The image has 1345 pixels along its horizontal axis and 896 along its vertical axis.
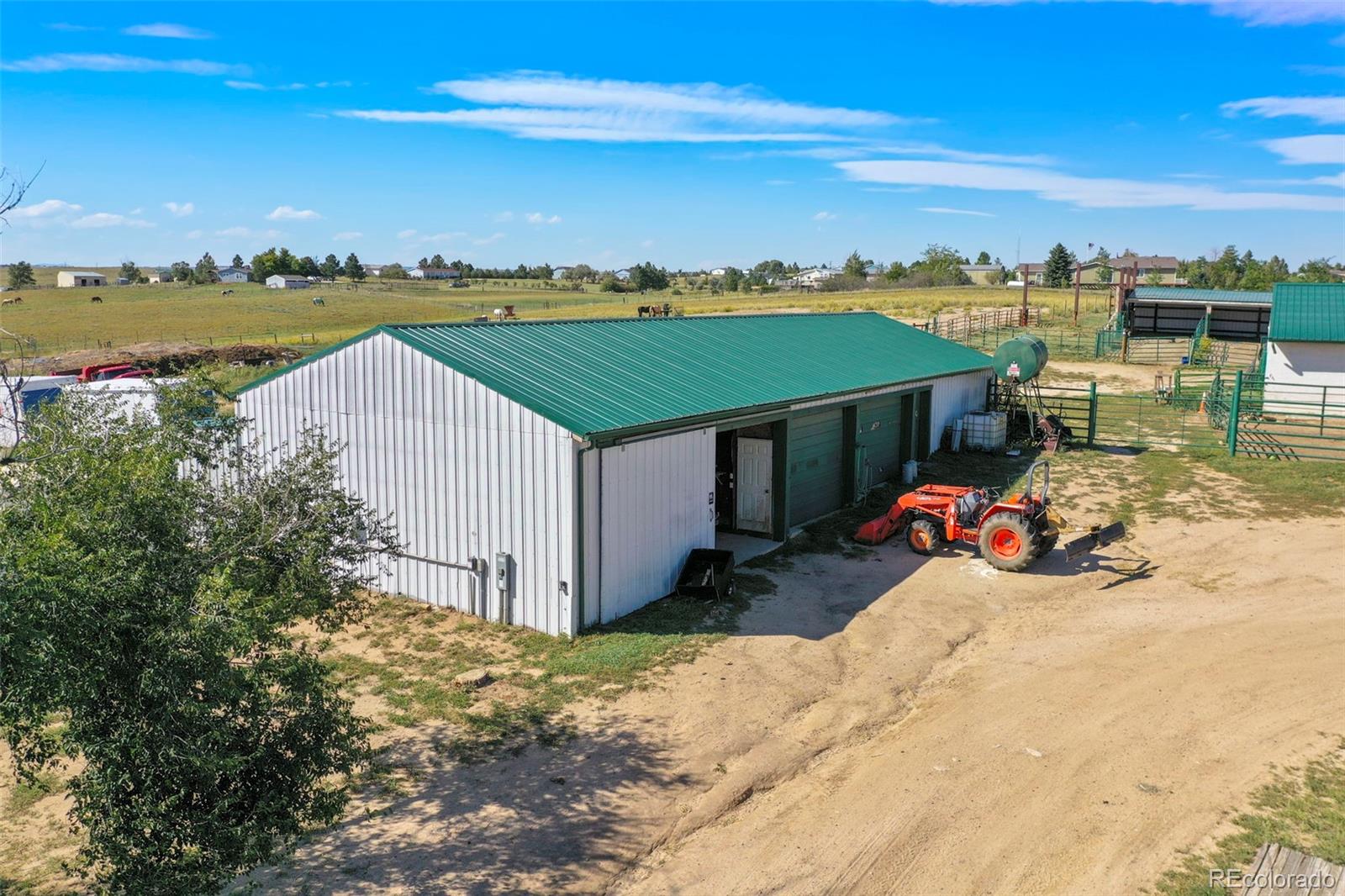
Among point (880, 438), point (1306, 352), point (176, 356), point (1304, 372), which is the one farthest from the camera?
point (176, 356)

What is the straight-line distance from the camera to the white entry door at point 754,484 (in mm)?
17438

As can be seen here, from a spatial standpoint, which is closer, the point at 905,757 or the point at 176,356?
the point at 905,757

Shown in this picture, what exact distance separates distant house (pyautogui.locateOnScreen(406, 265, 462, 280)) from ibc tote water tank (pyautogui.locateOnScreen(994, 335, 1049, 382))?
156189mm

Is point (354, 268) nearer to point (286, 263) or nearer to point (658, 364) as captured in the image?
point (286, 263)

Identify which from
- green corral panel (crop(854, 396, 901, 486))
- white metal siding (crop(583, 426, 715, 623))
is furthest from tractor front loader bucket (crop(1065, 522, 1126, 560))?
white metal siding (crop(583, 426, 715, 623))

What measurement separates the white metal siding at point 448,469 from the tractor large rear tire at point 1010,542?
7407mm

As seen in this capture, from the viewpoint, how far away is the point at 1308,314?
30.9m

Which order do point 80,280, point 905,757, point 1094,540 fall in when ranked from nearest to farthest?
point 905,757 < point 1094,540 < point 80,280

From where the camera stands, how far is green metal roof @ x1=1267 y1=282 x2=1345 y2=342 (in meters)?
29.8

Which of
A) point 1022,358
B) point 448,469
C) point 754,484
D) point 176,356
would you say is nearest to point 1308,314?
point 1022,358

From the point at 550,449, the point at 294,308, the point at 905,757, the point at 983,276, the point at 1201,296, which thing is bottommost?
the point at 905,757

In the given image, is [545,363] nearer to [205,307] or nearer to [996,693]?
[996,693]

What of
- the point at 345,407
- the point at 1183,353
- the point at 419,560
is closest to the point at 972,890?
the point at 419,560

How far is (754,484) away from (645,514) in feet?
14.3
